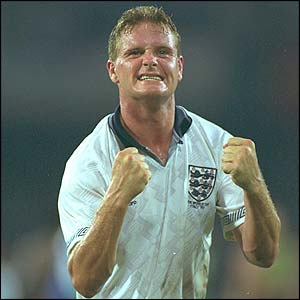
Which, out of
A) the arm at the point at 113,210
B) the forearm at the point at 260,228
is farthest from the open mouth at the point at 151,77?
the forearm at the point at 260,228

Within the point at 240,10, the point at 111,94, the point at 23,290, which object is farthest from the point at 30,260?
the point at 240,10

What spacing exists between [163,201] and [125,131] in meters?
0.13

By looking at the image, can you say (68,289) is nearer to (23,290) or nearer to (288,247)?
(23,290)

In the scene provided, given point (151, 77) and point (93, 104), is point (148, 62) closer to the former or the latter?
point (151, 77)

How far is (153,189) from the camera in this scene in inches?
58.1

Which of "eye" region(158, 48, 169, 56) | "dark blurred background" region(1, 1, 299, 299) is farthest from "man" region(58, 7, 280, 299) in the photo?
"dark blurred background" region(1, 1, 299, 299)

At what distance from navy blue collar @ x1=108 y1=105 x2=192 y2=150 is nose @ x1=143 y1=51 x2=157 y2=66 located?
144mm

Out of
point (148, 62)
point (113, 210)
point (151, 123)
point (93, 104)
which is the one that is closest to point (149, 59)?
point (148, 62)

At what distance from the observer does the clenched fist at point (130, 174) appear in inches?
51.3

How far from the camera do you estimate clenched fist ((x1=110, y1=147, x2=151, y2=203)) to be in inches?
51.3

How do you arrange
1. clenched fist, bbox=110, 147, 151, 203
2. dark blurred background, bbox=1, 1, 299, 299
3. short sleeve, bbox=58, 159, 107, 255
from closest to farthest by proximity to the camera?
clenched fist, bbox=110, 147, 151, 203 → short sleeve, bbox=58, 159, 107, 255 → dark blurred background, bbox=1, 1, 299, 299

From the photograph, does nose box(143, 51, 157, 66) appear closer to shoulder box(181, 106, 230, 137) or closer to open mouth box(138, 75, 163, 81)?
open mouth box(138, 75, 163, 81)

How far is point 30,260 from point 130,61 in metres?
1.02

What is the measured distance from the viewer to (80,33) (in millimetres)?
2162
